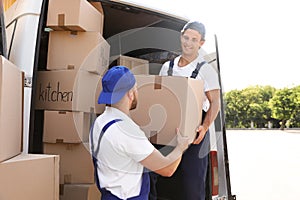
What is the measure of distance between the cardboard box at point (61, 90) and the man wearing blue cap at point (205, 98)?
2.19 feet

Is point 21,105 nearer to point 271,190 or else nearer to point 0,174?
point 0,174

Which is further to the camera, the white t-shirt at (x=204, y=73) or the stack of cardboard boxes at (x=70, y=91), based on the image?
the white t-shirt at (x=204, y=73)

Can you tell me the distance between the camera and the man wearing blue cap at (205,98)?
269 cm

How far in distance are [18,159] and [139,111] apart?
0.79 metres

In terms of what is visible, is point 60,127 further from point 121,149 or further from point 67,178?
point 121,149

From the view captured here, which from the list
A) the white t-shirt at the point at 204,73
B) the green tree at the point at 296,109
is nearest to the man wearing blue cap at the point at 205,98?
the white t-shirt at the point at 204,73

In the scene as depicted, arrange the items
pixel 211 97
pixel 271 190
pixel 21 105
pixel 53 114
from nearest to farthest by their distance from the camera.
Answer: pixel 21 105
pixel 53 114
pixel 211 97
pixel 271 190

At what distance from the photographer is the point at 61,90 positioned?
2.35 m

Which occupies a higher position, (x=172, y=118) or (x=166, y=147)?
(x=172, y=118)

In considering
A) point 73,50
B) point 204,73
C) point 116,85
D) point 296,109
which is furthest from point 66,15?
point 296,109

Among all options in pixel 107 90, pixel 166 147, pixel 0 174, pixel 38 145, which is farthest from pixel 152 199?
pixel 0 174

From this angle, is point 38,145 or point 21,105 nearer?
point 21,105

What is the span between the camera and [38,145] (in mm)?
2363

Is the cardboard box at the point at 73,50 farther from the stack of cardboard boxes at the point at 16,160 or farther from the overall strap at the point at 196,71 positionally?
the overall strap at the point at 196,71
